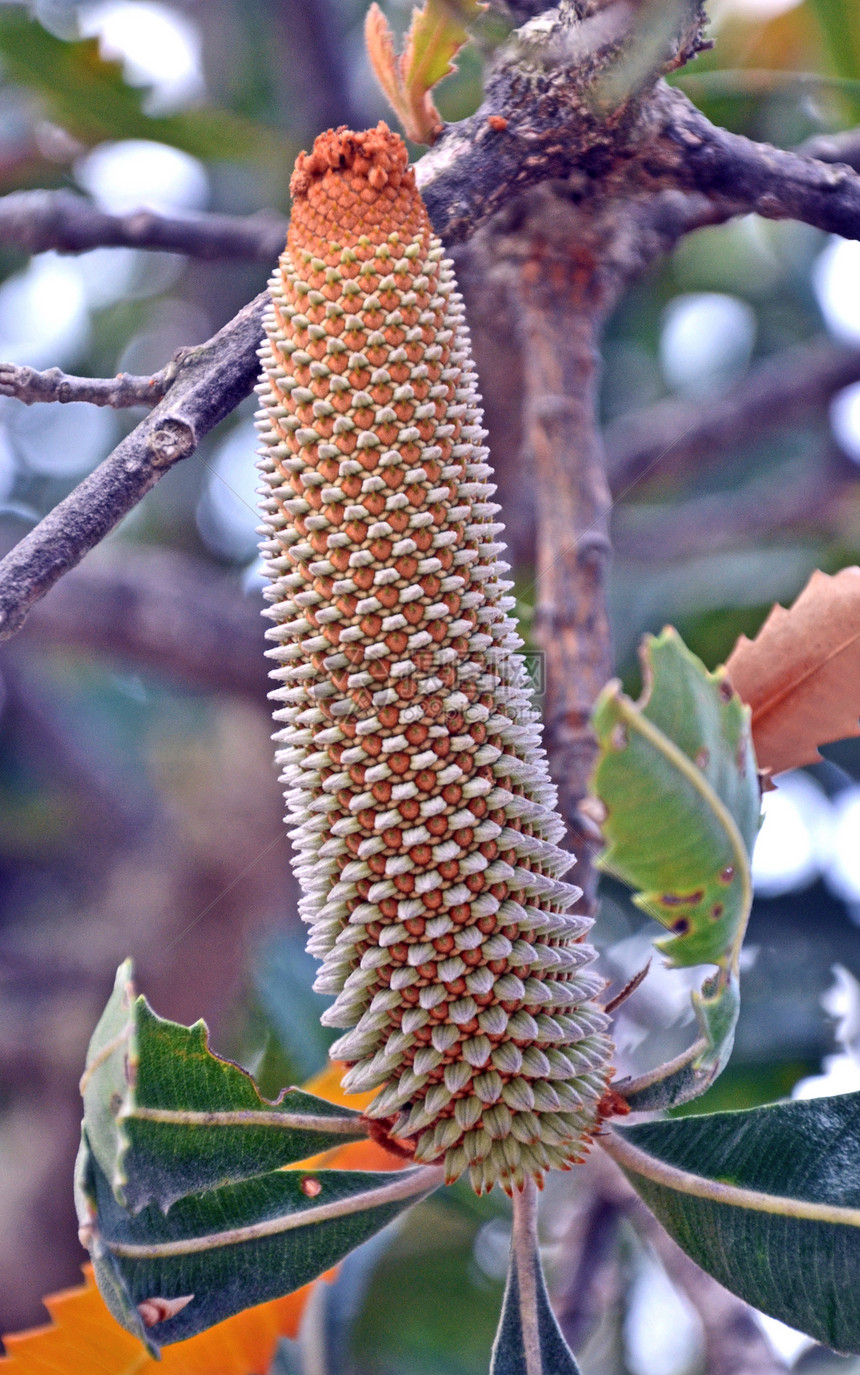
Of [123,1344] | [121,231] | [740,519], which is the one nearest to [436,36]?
[121,231]

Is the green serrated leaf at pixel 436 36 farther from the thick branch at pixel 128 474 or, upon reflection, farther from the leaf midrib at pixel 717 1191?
the leaf midrib at pixel 717 1191

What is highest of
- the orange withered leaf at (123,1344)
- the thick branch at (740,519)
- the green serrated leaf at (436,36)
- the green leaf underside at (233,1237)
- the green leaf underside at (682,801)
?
the thick branch at (740,519)

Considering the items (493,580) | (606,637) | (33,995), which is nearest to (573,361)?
(606,637)

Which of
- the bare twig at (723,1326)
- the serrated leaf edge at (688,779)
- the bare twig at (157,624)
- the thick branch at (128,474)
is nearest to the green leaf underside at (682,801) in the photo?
the serrated leaf edge at (688,779)

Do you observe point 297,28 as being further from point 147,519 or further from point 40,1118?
point 40,1118

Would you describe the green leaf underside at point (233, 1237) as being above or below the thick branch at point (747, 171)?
below

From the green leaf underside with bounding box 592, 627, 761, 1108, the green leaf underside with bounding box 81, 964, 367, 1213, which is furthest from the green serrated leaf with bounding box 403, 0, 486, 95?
the green leaf underside with bounding box 81, 964, 367, 1213
